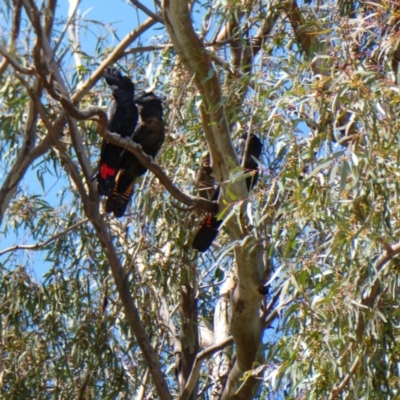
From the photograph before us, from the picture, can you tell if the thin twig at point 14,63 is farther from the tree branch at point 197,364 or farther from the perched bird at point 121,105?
the tree branch at point 197,364

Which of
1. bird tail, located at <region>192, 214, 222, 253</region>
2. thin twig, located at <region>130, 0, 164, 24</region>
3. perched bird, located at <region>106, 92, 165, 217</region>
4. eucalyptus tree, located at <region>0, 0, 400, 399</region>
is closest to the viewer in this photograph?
eucalyptus tree, located at <region>0, 0, 400, 399</region>

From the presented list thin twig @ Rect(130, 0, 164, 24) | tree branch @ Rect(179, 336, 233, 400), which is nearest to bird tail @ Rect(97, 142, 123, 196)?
thin twig @ Rect(130, 0, 164, 24)

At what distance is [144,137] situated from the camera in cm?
513

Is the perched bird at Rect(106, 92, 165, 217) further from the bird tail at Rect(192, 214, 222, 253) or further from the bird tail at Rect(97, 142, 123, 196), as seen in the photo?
the bird tail at Rect(192, 214, 222, 253)

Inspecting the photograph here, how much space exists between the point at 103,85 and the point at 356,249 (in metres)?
2.59

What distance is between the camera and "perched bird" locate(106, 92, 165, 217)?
4.85 meters

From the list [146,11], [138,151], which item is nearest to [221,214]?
[138,151]

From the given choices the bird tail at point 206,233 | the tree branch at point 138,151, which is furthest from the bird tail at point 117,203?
the tree branch at point 138,151

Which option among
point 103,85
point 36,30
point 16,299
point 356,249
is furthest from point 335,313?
point 103,85

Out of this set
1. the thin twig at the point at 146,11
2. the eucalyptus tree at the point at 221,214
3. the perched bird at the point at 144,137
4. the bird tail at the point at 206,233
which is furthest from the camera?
the perched bird at the point at 144,137

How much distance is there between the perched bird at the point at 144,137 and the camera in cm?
485

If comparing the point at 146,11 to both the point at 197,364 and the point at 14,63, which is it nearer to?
the point at 14,63

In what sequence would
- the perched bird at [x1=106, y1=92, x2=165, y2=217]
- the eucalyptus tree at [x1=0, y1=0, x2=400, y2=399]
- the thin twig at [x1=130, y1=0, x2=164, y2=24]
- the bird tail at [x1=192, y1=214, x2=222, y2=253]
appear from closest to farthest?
the eucalyptus tree at [x1=0, y1=0, x2=400, y2=399], the thin twig at [x1=130, y1=0, x2=164, y2=24], the bird tail at [x1=192, y1=214, x2=222, y2=253], the perched bird at [x1=106, y1=92, x2=165, y2=217]

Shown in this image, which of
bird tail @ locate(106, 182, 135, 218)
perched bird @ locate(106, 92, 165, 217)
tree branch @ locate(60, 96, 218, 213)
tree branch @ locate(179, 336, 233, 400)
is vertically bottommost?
tree branch @ locate(179, 336, 233, 400)
